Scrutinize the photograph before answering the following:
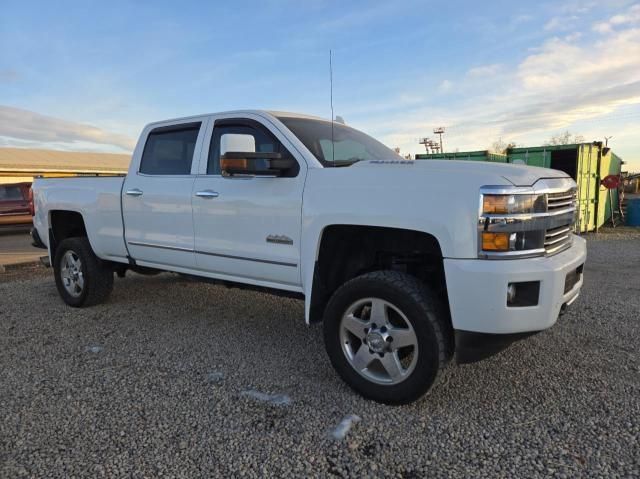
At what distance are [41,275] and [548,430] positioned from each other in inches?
312

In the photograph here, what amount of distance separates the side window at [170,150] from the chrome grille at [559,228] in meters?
2.95

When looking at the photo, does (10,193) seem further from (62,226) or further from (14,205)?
(62,226)

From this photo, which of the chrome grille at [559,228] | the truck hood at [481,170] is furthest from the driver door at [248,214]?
the chrome grille at [559,228]

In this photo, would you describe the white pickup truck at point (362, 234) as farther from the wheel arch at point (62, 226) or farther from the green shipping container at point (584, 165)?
the green shipping container at point (584, 165)

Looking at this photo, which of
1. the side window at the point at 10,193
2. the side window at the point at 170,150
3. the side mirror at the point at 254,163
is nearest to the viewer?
the side mirror at the point at 254,163

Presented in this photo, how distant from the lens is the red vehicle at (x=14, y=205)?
571 inches

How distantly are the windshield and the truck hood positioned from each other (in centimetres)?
53

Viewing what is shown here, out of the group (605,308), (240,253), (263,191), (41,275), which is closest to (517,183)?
(263,191)

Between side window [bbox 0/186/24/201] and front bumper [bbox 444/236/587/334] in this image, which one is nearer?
front bumper [bbox 444/236/587/334]

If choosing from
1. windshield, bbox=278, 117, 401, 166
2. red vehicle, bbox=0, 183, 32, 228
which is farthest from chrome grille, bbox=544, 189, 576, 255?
red vehicle, bbox=0, 183, 32, 228

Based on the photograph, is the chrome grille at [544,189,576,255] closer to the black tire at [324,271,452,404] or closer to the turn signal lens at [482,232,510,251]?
the turn signal lens at [482,232,510,251]

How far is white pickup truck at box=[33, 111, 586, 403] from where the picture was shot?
265cm

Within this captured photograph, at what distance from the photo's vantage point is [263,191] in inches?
141

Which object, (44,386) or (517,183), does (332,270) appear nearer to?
(517,183)
